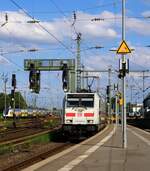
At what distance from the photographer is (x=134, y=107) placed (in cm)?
18400

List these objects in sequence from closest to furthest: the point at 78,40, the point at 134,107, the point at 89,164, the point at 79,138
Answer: the point at 89,164, the point at 79,138, the point at 78,40, the point at 134,107

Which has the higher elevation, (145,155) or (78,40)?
(78,40)

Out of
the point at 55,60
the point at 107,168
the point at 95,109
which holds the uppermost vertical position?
the point at 55,60

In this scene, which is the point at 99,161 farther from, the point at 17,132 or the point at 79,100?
the point at 17,132

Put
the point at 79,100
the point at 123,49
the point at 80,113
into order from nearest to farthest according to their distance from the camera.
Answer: the point at 123,49 → the point at 80,113 → the point at 79,100

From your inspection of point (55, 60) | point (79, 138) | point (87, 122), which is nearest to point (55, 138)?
point (79, 138)

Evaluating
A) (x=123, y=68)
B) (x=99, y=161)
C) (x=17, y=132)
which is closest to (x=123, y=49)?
(x=123, y=68)

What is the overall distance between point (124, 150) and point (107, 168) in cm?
685

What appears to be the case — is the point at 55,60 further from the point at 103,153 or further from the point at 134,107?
the point at 134,107

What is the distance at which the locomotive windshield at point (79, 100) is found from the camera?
3687cm

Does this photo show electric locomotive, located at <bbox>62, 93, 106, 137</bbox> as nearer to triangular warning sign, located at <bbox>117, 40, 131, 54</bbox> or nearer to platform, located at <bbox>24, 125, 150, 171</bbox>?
triangular warning sign, located at <bbox>117, 40, 131, 54</bbox>

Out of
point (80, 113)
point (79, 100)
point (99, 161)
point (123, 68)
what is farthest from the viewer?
point (79, 100)

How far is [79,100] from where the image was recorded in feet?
121

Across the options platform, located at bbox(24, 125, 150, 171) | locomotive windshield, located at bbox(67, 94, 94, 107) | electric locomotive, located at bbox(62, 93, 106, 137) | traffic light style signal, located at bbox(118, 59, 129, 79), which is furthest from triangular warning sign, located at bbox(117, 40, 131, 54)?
locomotive windshield, located at bbox(67, 94, 94, 107)
